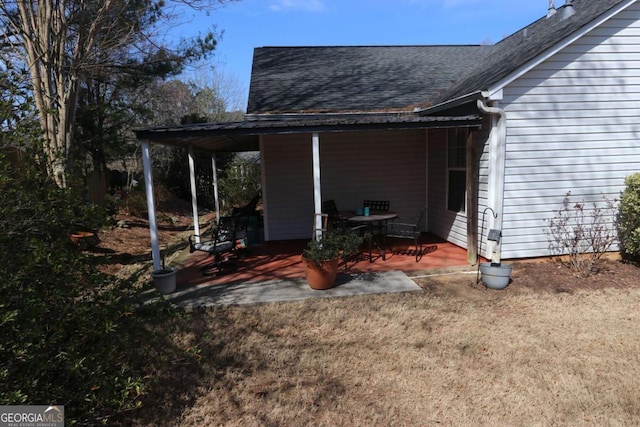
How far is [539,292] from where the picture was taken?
522 cm

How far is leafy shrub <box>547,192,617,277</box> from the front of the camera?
20.4ft

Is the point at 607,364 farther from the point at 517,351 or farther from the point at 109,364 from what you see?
the point at 109,364

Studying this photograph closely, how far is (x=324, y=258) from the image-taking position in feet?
17.0

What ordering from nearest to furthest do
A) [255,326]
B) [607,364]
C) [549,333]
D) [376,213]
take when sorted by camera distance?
[607,364], [549,333], [255,326], [376,213]

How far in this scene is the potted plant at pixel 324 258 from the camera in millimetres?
5203

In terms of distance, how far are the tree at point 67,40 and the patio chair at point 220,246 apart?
8.54 ft

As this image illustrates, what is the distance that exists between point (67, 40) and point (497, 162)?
357 inches

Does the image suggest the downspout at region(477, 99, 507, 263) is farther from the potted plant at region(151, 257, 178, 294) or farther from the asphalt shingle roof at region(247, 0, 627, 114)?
the potted plant at region(151, 257, 178, 294)

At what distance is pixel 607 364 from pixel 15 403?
15.1 ft

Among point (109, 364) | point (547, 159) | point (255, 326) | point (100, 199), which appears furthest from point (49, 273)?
point (100, 199)

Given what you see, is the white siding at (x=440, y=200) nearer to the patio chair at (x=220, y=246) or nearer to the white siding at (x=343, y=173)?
the white siding at (x=343, y=173)

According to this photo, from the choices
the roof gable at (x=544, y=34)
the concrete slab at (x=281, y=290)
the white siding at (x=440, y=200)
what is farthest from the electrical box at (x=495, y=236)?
the roof gable at (x=544, y=34)

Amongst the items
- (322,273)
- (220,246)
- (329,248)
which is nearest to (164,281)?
(220,246)

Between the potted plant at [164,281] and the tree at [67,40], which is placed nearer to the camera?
the potted plant at [164,281]
